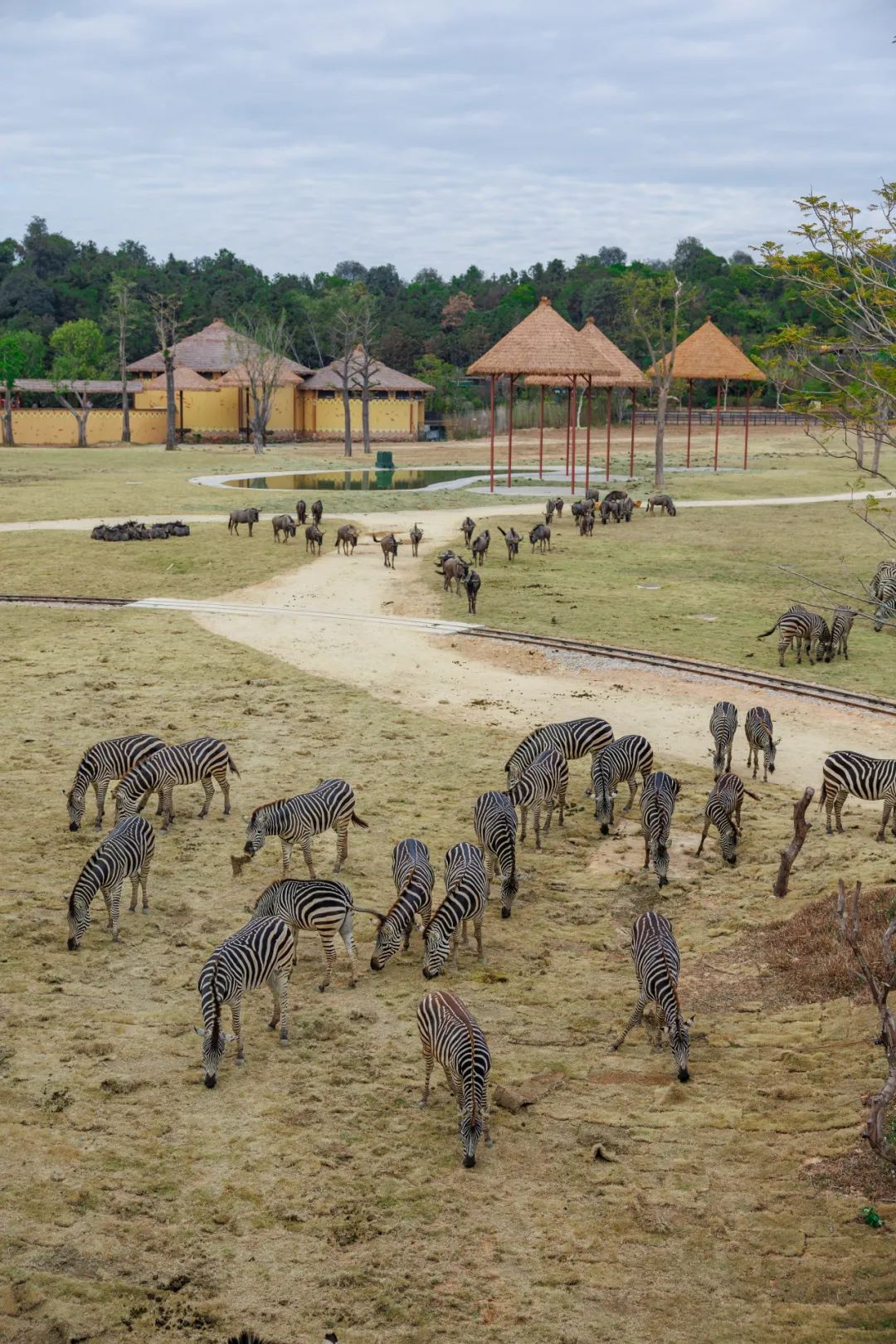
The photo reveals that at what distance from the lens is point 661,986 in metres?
10.2

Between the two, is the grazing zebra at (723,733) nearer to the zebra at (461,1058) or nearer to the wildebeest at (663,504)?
the zebra at (461,1058)

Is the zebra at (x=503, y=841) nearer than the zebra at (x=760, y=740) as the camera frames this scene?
Yes

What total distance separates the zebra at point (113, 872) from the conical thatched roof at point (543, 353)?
3841 centimetres

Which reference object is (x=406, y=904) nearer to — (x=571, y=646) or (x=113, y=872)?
(x=113, y=872)

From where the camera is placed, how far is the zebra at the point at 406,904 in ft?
38.3

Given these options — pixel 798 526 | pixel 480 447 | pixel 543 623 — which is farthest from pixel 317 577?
pixel 480 447

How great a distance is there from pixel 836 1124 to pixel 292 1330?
4.09 meters

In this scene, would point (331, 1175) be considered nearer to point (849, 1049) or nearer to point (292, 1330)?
point (292, 1330)

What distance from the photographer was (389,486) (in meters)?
57.1

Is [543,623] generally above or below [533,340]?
below

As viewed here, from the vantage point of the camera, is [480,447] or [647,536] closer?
[647,536]

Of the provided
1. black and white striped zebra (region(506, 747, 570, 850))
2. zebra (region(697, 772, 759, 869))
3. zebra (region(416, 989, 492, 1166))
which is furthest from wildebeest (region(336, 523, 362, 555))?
zebra (region(416, 989, 492, 1166))

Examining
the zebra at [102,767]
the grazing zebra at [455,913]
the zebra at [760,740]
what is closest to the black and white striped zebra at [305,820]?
the grazing zebra at [455,913]

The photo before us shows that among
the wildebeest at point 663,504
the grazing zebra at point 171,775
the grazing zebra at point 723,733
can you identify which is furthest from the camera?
the wildebeest at point 663,504
